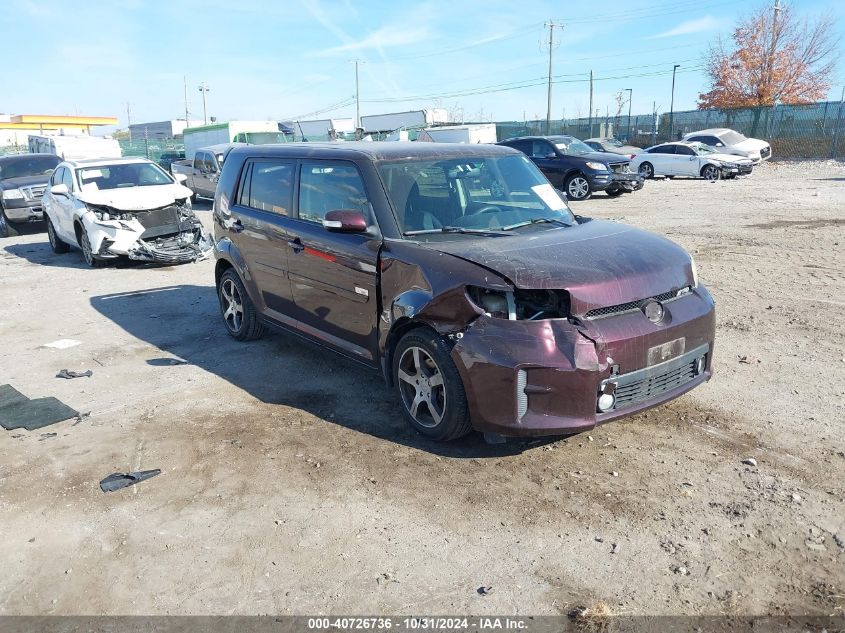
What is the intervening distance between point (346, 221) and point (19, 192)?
46.0 ft

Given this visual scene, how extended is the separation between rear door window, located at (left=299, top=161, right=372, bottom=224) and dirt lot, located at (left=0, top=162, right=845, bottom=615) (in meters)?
1.45

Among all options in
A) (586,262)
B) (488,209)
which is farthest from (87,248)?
(586,262)

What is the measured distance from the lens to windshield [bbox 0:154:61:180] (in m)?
16.4

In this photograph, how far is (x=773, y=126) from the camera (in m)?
34.0

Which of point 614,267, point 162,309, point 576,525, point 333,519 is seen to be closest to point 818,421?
point 614,267

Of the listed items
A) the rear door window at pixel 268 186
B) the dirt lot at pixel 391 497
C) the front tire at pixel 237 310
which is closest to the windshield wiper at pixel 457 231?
the dirt lot at pixel 391 497

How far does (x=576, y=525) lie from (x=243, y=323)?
13.8 feet

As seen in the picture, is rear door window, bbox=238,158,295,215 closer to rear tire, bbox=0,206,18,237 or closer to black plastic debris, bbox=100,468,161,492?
black plastic debris, bbox=100,468,161,492

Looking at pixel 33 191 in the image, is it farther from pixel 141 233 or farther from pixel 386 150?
pixel 386 150

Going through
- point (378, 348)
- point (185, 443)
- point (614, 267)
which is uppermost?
point (614, 267)

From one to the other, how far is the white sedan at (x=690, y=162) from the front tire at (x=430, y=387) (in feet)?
74.5

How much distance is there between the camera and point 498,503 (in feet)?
12.4

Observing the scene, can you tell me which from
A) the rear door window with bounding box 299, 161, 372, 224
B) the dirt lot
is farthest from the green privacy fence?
the rear door window with bounding box 299, 161, 372, 224

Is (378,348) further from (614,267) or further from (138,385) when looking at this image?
(138,385)
